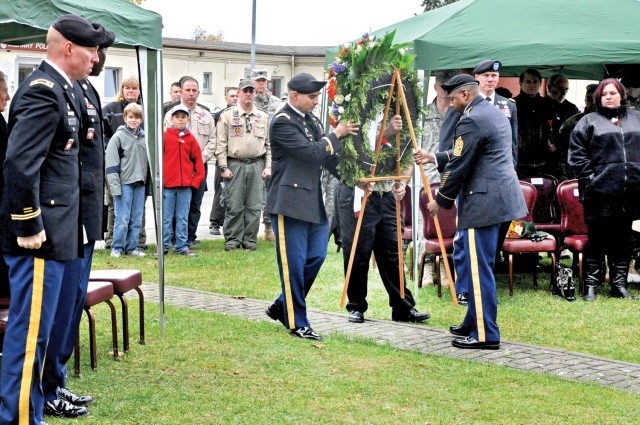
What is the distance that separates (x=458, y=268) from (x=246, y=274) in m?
3.12

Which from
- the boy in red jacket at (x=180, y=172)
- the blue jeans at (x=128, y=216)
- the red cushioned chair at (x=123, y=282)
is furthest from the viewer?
the boy in red jacket at (x=180, y=172)

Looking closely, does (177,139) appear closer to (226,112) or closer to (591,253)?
(226,112)

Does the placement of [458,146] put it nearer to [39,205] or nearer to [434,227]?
[434,227]

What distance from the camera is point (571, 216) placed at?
1067cm

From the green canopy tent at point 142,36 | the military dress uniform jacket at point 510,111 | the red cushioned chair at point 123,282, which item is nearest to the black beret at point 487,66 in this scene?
the military dress uniform jacket at point 510,111

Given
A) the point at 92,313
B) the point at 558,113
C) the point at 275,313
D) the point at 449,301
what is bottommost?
the point at 449,301

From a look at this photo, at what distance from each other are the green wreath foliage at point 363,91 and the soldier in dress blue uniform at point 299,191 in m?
0.15

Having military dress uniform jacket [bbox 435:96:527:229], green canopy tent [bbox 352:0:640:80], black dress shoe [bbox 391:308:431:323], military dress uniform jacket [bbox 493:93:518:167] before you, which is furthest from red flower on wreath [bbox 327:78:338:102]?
military dress uniform jacket [bbox 493:93:518:167]

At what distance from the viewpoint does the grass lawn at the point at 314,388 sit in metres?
5.57

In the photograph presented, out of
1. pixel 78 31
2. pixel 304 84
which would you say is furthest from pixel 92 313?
pixel 304 84

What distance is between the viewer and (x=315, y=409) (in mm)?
5695

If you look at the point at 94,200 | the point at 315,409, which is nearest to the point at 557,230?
the point at 315,409

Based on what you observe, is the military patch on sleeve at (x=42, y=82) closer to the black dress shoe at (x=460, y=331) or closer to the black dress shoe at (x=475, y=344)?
the black dress shoe at (x=475, y=344)

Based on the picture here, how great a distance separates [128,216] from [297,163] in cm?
519
